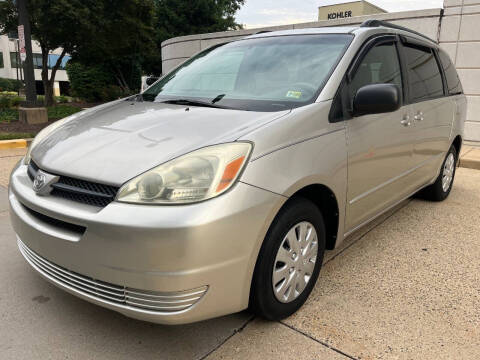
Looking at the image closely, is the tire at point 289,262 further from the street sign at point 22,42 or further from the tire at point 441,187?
the street sign at point 22,42

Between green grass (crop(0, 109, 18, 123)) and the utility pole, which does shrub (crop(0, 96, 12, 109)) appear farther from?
the utility pole

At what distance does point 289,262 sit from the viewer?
228cm

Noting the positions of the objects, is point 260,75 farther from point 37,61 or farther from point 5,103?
point 37,61

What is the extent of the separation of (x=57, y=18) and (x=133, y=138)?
12996 millimetres

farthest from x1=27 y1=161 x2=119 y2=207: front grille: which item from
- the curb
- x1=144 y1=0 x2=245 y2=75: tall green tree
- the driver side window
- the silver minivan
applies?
x1=144 y1=0 x2=245 y2=75: tall green tree

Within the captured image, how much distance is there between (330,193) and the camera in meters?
2.49

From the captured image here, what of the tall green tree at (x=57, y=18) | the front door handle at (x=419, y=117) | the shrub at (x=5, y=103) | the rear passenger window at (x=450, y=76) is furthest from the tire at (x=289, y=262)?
the shrub at (x=5, y=103)

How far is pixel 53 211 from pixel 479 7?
28.5ft

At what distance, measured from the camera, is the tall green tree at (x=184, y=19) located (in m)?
28.8

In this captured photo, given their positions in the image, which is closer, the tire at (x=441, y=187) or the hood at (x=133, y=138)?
the hood at (x=133, y=138)

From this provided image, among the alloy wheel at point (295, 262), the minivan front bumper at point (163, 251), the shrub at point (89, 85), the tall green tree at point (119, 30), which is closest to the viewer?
the minivan front bumper at point (163, 251)

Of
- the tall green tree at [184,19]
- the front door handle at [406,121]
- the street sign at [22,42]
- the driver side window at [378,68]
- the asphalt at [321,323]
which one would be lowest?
the asphalt at [321,323]

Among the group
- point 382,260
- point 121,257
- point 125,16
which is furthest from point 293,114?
point 125,16

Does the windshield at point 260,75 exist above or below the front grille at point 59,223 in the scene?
above
